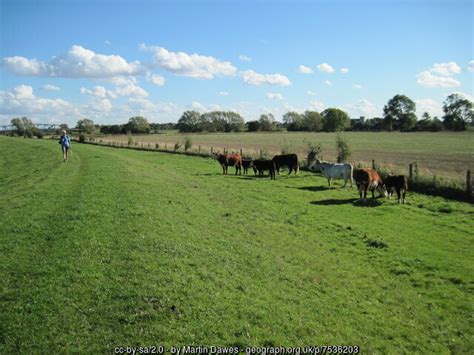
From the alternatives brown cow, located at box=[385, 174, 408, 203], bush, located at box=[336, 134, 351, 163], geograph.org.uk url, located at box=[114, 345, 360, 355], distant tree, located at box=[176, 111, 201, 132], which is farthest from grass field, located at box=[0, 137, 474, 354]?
distant tree, located at box=[176, 111, 201, 132]

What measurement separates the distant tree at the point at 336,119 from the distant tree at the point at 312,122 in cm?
412

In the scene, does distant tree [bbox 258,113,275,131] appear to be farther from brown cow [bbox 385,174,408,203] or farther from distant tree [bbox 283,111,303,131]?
brown cow [bbox 385,174,408,203]

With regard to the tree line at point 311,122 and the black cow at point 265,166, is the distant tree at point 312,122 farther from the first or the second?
the black cow at point 265,166

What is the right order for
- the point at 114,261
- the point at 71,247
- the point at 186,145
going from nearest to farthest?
1. the point at 114,261
2. the point at 71,247
3. the point at 186,145

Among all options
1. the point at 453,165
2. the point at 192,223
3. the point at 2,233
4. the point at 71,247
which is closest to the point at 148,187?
the point at 192,223

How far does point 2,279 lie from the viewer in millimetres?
9188

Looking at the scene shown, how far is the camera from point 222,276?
9664 millimetres

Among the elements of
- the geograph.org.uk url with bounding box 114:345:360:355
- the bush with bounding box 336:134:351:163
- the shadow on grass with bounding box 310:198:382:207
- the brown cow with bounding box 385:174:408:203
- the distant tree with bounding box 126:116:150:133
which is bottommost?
the geograph.org.uk url with bounding box 114:345:360:355

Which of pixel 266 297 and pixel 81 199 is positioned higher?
pixel 81 199

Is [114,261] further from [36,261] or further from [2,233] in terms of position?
[2,233]

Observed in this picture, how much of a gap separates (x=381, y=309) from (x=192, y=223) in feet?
23.6

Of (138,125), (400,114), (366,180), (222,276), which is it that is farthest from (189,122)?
(222,276)

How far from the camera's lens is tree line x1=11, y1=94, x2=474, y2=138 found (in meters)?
126

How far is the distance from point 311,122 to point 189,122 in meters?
56.3
